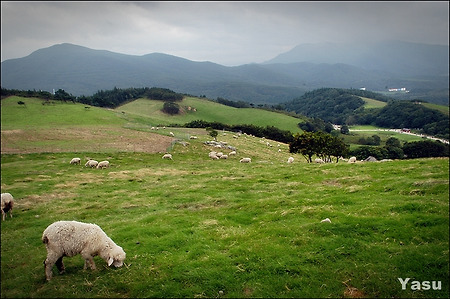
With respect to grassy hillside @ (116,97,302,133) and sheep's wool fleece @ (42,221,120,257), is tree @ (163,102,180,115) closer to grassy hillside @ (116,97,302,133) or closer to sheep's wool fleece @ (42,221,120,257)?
grassy hillside @ (116,97,302,133)

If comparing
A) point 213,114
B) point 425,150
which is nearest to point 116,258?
point 425,150

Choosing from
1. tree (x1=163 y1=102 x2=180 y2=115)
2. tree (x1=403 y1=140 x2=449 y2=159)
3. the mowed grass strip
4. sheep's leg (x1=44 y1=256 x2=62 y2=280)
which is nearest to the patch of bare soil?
the mowed grass strip

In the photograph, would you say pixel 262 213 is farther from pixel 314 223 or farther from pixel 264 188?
pixel 264 188

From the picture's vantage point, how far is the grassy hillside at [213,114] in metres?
141

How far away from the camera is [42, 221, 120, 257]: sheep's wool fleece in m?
10.6

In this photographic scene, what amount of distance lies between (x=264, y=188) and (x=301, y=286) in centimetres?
1271

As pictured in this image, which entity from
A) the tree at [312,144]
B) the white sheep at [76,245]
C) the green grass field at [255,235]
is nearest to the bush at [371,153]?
the tree at [312,144]

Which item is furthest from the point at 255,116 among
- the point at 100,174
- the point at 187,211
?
the point at 187,211

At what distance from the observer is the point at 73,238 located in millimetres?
10773

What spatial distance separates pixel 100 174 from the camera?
31.4 metres

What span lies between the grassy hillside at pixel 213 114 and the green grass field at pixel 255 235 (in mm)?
116994

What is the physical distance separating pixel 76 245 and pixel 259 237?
784 centimetres

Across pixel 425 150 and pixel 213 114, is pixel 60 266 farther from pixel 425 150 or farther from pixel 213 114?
pixel 213 114

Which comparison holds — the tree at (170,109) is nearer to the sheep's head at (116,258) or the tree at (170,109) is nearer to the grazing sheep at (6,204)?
the grazing sheep at (6,204)
